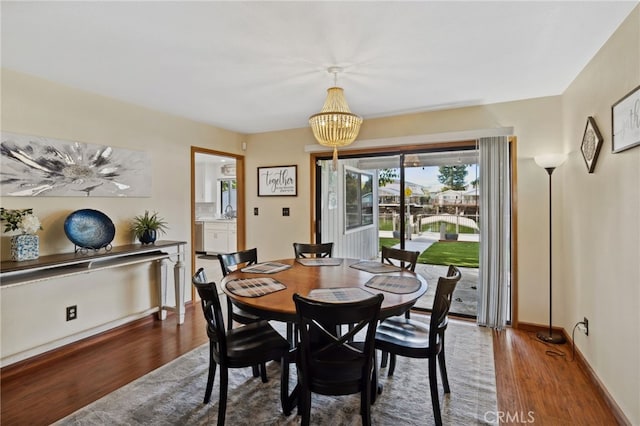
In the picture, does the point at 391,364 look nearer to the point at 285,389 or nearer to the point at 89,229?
the point at 285,389

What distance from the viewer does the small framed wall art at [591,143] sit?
7.55ft

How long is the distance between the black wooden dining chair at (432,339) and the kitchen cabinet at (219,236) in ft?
17.7

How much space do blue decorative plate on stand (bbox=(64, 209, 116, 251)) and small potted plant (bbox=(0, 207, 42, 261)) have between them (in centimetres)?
Result: 28

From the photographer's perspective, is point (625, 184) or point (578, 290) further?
point (578, 290)

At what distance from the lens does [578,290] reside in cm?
277

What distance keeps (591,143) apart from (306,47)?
7.32ft

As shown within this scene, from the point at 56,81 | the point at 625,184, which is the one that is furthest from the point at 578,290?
the point at 56,81

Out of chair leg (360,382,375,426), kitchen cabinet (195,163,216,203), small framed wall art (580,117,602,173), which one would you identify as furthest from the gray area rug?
kitchen cabinet (195,163,216,203)

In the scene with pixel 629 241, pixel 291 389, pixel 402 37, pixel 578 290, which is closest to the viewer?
pixel 629 241

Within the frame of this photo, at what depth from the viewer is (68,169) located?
9.68 ft

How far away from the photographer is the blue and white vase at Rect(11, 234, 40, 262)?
250 centimetres

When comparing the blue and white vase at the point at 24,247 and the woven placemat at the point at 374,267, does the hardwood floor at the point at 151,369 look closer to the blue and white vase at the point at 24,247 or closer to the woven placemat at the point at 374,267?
the blue and white vase at the point at 24,247

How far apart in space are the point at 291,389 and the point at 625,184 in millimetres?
2536

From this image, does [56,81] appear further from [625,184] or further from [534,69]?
[625,184]
